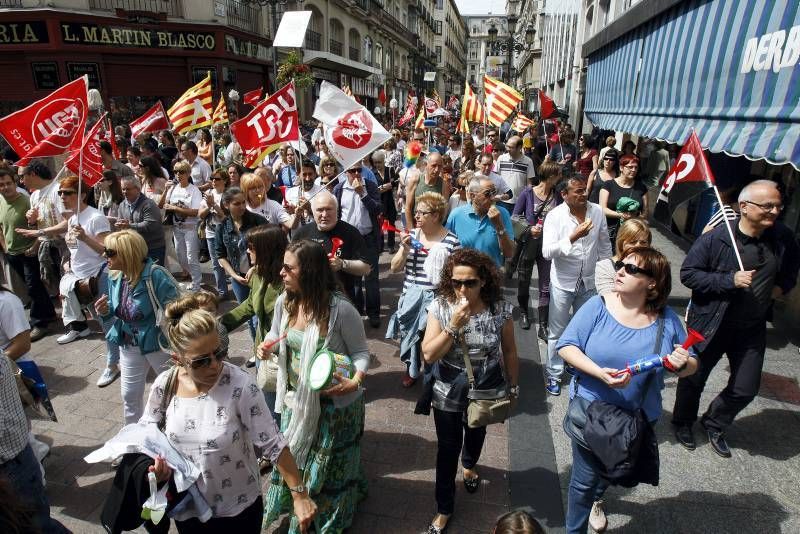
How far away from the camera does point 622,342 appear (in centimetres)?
253

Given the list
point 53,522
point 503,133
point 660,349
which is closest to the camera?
point 53,522

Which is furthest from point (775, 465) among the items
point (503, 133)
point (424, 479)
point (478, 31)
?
point (478, 31)

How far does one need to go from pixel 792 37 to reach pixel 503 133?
1755 cm

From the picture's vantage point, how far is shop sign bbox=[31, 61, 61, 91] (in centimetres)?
1778

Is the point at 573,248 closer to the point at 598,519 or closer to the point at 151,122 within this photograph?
the point at 598,519

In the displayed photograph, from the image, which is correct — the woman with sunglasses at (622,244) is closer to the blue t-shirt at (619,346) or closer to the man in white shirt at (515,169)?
the blue t-shirt at (619,346)

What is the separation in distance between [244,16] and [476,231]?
913 inches

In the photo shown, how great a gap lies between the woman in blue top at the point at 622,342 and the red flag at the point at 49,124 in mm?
5496

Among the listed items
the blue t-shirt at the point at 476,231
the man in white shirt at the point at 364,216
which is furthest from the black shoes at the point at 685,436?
the man in white shirt at the point at 364,216

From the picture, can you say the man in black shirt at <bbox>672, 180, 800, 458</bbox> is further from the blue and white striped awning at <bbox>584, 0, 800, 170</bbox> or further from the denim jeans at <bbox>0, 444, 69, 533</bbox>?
the denim jeans at <bbox>0, 444, 69, 533</bbox>

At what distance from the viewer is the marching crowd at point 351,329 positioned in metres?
2.27

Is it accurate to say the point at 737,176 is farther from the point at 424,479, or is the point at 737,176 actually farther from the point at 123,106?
the point at 123,106

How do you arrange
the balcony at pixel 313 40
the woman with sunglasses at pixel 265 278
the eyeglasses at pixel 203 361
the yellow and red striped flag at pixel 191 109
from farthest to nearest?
the balcony at pixel 313 40 < the yellow and red striped flag at pixel 191 109 < the woman with sunglasses at pixel 265 278 < the eyeglasses at pixel 203 361

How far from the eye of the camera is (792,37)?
4477 millimetres
